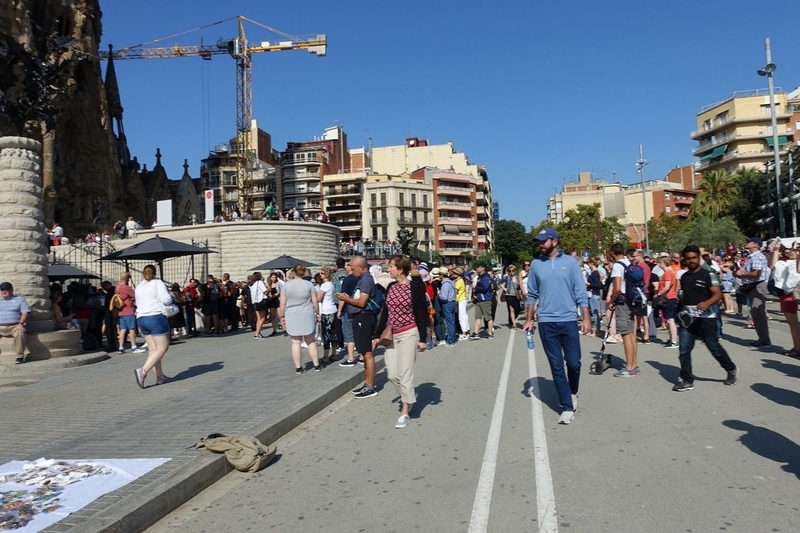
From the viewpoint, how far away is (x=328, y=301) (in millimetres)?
11742

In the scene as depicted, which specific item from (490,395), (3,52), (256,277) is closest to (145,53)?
(3,52)

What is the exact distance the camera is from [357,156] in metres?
101

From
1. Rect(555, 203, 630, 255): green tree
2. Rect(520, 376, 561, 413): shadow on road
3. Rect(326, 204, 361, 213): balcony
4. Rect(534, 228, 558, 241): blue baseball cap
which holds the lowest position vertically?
Rect(520, 376, 561, 413): shadow on road

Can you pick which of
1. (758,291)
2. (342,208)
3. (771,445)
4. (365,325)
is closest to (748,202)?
(758,291)

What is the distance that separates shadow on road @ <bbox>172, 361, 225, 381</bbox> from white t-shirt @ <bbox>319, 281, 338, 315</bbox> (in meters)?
2.11

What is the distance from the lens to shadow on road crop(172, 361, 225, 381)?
10375 mm

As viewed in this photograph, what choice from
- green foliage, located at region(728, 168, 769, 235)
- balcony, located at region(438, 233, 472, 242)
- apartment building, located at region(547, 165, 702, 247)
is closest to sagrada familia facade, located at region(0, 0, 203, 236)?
balcony, located at region(438, 233, 472, 242)

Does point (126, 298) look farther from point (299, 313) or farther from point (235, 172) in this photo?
point (235, 172)

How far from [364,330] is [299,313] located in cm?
173

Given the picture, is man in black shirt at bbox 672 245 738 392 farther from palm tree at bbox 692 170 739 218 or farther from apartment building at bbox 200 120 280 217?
apartment building at bbox 200 120 280 217

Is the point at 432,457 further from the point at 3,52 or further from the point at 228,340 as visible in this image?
the point at 3,52

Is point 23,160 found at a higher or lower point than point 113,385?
higher

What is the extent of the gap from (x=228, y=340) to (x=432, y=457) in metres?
12.5

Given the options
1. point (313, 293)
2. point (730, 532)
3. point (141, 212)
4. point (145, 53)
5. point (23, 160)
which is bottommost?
point (730, 532)
